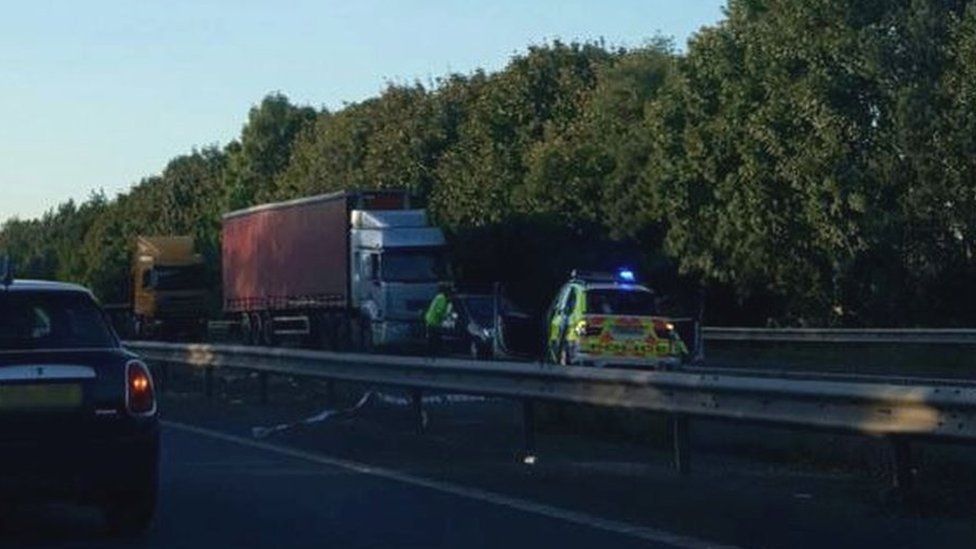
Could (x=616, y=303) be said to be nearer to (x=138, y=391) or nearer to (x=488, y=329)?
(x=488, y=329)

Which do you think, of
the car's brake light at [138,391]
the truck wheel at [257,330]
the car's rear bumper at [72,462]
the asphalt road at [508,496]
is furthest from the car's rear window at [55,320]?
the truck wheel at [257,330]

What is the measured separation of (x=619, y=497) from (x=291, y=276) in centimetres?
3946

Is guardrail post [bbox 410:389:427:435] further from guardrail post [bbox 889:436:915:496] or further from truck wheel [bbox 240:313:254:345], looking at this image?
truck wheel [bbox 240:313:254:345]

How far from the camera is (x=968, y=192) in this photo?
4950cm

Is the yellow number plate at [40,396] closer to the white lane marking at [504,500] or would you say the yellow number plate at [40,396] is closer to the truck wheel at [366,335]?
the white lane marking at [504,500]

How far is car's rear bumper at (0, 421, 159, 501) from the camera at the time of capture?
12023 mm

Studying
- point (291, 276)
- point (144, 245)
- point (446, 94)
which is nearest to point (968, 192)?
point (291, 276)

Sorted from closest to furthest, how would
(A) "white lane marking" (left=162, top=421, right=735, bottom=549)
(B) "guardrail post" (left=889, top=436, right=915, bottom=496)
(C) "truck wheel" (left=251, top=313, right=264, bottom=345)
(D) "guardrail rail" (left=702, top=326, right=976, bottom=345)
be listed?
(A) "white lane marking" (left=162, top=421, right=735, bottom=549) → (B) "guardrail post" (left=889, top=436, right=915, bottom=496) → (D) "guardrail rail" (left=702, top=326, right=976, bottom=345) → (C) "truck wheel" (left=251, top=313, right=264, bottom=345)

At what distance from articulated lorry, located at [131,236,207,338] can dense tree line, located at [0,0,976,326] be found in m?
7.17

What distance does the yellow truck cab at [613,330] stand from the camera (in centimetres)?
2964

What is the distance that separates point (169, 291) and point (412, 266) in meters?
18.1

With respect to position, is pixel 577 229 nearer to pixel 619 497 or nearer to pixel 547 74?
pixel 547 74

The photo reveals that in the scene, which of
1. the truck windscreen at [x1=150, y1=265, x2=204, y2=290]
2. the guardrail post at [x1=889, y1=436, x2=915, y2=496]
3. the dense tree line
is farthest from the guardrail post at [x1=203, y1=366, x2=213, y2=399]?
the truck windscreen at [x1=150, y1=265, x2=204, y2=290]

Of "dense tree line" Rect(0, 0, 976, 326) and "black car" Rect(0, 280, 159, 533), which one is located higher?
"dense tree line" Rect(0, 0, 976, 326)
